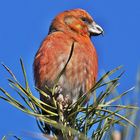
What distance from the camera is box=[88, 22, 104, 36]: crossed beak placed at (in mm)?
3133

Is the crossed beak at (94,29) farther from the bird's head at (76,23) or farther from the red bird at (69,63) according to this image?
the red bird at (69,63)

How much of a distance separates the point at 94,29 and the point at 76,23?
18 cm

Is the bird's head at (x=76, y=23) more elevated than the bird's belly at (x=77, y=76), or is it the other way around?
the bird's head at (x=76, y=23)

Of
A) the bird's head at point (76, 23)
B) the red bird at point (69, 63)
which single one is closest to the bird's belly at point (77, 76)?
the red bird at point (69, 63)

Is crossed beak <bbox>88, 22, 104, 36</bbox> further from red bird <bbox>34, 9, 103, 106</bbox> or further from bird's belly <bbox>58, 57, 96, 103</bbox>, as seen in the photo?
bird's belly <bbox>58, 57, 96, 103</bbox>

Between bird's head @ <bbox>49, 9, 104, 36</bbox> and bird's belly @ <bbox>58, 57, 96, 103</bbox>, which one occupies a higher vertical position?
bird's head @ <bbox>49, 9, 104, 36</bbox>

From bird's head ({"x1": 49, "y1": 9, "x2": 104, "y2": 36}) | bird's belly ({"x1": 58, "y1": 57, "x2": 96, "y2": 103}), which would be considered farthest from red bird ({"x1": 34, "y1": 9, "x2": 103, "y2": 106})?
bird's head ({"x1": 49, "y1": 9, "x2": 104, "y2": 36})

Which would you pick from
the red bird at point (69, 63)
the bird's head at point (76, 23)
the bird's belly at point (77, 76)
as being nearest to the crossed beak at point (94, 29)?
the bird's head at point (76, 23)

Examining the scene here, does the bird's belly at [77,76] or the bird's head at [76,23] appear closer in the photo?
the bird's belly at [77,76]

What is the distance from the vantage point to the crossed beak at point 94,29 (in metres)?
3.13

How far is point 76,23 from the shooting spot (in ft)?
10.6

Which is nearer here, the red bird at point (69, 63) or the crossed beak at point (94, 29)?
the red bird at point (69, 63)

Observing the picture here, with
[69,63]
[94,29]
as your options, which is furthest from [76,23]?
[69,63]

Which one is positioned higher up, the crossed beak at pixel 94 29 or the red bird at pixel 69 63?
the crossed beak at pixel 94 29
